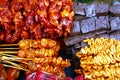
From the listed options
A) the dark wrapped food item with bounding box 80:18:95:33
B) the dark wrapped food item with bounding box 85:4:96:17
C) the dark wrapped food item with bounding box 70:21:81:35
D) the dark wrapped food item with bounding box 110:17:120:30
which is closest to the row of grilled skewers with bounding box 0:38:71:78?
the dark wrapped food item with bounding box 70:21:81:35

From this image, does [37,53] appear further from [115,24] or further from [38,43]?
[115,24]

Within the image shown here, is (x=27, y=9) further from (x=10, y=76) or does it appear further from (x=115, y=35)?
(x=115, y=35)

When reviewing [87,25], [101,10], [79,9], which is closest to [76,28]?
[87,25]

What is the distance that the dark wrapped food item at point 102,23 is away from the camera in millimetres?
3377

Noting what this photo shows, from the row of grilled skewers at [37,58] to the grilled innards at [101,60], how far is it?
0.27 meters

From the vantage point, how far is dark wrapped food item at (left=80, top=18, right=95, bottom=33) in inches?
133

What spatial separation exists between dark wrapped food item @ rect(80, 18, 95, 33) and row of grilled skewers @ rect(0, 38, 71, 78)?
0.34 metres

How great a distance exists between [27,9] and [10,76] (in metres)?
0.73

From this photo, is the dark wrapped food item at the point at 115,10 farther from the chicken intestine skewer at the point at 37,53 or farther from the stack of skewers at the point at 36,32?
the chicken intestine skewer at the point at 37,53

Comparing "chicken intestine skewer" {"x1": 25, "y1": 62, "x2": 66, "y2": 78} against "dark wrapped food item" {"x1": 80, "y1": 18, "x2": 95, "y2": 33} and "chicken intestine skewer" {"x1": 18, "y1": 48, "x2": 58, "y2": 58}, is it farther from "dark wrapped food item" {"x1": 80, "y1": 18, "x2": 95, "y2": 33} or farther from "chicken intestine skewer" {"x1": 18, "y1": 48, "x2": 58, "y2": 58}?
"dark wrapped food item" {"x1": 80, "y1": 18, "x2": 95, "y2": 33}

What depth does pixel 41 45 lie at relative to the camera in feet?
11.2

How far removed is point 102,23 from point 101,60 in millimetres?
441

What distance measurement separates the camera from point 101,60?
10.4ft

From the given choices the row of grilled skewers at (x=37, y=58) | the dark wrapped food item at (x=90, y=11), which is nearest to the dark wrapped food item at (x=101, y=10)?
the dark wrapped food item at (x=90, y=11)
